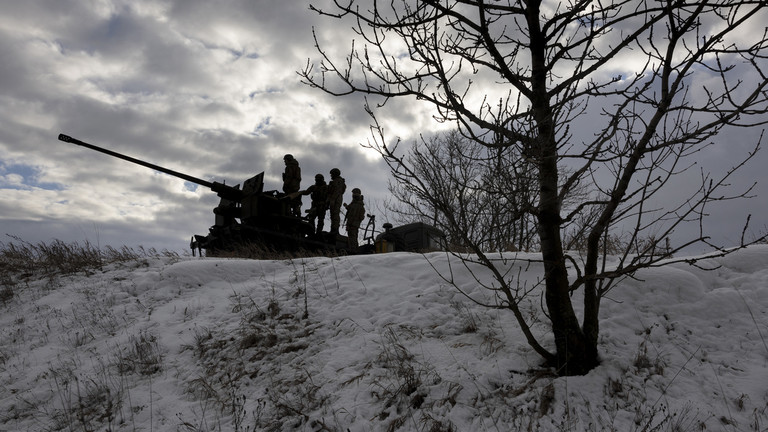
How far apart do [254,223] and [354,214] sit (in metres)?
3.47

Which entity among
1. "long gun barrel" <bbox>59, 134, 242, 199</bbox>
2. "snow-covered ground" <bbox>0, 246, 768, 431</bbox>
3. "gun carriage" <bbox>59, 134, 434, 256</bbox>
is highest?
"long gun barrel" <bbox>59, 134, 242, 199</bbox>

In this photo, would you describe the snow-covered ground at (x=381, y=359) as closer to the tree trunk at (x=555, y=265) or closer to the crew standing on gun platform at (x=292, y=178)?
the tree trunk at (x=555, y=265)

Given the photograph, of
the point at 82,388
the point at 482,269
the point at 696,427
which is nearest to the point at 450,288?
the point at 482,269

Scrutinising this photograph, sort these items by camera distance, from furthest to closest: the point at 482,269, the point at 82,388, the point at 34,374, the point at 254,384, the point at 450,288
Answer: the point at 482,269, the point at 450,288, the point at 34,374, the point at 82,388, the point at 254,384

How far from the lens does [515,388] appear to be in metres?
3.88

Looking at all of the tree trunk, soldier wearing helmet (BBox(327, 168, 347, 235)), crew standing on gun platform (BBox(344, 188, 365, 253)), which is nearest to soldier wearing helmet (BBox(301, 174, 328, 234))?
soldier wearing helmet (BBox(327, 168, 347, 235))

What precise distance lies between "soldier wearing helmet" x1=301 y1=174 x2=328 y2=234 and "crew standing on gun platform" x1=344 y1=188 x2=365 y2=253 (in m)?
0.91

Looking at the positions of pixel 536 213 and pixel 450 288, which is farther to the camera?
pixel 450 288

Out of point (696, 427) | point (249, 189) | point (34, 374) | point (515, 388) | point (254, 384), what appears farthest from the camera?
point (249, 189)

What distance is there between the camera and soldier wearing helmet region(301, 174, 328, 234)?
48.3ft

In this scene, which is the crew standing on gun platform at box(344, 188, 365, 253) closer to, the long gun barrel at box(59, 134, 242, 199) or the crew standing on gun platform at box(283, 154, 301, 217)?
the crew standing on gun platform at box(283, 154, 301, 217)

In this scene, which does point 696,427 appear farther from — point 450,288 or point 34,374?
point 34,374

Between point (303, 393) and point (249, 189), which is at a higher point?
point (249, 189)

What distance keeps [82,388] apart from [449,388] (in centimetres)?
410
